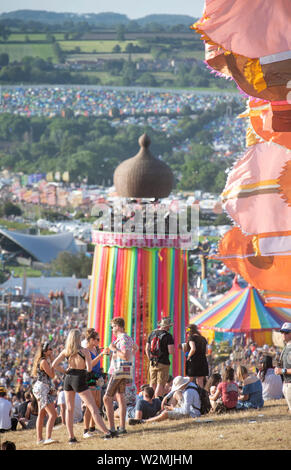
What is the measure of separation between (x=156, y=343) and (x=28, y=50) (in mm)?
179056

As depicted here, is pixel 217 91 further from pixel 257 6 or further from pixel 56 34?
pixel 257 6

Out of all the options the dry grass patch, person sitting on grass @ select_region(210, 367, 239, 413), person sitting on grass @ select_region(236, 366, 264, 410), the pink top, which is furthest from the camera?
person sitting on grass @ select_region(236, 366, 264, 410)

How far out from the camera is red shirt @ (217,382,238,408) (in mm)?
9555

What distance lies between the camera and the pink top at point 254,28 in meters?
6.19

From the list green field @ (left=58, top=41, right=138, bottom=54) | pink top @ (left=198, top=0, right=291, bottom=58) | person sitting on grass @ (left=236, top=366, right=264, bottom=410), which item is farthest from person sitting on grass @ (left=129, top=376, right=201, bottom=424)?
green field @ (left=58, top=41, right=138, bottom=54)

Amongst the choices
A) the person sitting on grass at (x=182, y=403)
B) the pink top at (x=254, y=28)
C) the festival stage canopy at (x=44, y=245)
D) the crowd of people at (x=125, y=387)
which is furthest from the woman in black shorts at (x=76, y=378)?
the festival stage canopy at (x=44, y=245)

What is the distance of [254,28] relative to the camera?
6.19m

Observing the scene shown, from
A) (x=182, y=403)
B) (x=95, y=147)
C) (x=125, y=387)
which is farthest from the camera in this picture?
(x=95, y=147)

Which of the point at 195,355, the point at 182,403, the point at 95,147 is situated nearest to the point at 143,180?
the point at 195,355

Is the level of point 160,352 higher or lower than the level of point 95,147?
lower

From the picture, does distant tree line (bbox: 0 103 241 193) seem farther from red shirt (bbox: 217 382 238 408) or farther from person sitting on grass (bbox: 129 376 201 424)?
person sitting on grass (bbox: 129 376 201 424)

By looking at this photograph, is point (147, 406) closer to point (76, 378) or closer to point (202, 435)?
point (202, 435)

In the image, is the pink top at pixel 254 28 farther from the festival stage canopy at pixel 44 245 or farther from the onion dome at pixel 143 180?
the festival stage canopy at pixel 44 245

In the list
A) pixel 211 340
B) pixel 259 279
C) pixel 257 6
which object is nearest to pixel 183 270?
pixel 259 279
